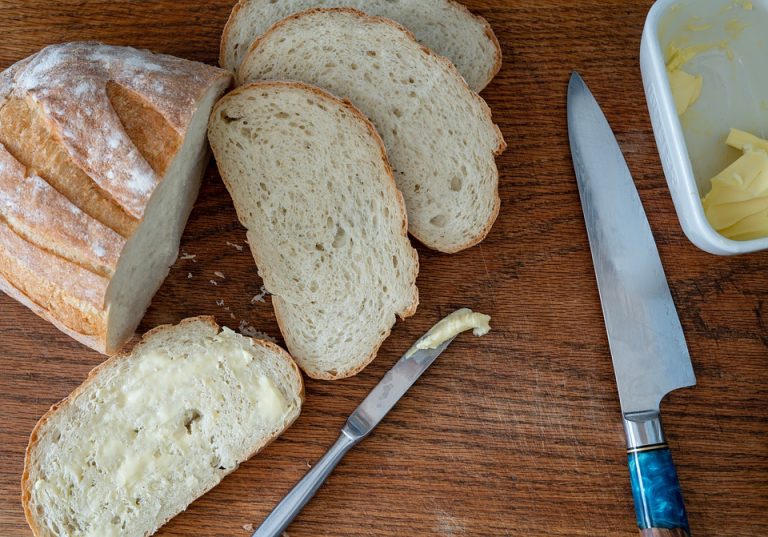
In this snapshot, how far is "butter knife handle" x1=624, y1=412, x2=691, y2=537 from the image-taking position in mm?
2244

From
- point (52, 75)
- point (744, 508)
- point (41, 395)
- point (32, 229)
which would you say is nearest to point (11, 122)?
point (52, 75)

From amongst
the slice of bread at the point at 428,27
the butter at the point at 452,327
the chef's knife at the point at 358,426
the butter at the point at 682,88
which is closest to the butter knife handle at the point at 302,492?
the chef's knife at the point at 358,426

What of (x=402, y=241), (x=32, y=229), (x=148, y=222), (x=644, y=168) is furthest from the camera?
(x=644, y=168)

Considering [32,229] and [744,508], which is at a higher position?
[32,229]

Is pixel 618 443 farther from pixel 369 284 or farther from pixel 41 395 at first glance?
pixel 41 395

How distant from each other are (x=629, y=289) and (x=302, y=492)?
4.36 ft

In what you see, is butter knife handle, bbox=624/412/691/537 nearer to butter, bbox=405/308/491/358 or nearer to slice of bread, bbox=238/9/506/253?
butter, bbox=405/308/491/358

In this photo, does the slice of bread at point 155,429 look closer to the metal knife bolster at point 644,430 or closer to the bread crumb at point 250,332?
the bread crumb at point 250,332

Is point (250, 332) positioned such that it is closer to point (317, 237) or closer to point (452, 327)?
point (317, 237)

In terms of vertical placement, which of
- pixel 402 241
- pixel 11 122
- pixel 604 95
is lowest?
pixel 402 241

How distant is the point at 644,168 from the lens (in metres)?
2.59

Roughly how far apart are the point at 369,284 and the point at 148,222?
2.49 ft

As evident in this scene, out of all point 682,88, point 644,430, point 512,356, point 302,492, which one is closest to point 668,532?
point 644,430

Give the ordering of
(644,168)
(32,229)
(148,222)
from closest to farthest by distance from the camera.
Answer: (32,229), (148,222), (644,168)
